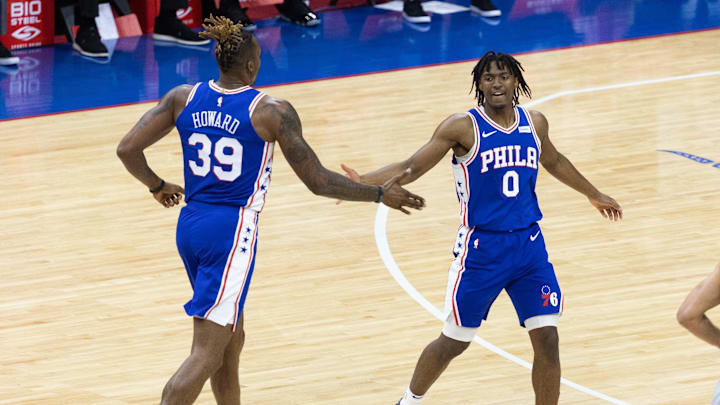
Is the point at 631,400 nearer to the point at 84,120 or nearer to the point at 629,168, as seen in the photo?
the point at 629,168

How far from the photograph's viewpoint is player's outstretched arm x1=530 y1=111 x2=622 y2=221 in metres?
5.52

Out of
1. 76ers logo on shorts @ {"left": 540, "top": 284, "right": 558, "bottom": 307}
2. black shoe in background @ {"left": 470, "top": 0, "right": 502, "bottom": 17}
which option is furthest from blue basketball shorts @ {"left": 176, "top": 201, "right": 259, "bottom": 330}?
black shoe in background @ {"left": 470, "top": 0, "right": 502, "bottom": 17}

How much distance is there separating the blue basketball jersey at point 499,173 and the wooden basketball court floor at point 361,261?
1125 millimetres

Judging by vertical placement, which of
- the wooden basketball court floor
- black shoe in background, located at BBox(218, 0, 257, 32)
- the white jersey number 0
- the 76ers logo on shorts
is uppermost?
the white jersey number 0

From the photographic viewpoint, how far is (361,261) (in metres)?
7.92

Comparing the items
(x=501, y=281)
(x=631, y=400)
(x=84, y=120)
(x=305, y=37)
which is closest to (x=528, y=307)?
(x=501, y=281)

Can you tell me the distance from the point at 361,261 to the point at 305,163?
2.83m

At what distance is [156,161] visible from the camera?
32.7 ft

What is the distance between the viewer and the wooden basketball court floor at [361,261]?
6.30 metres

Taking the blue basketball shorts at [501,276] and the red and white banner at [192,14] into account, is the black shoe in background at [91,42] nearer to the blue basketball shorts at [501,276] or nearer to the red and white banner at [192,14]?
the red and white banner at [192,14]

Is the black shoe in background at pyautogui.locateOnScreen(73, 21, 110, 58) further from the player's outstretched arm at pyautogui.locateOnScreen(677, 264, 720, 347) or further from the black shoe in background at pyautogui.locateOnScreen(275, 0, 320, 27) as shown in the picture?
the player's outstretched arm at pyautogui.locateOnScreen(677, 264, 720, 347)

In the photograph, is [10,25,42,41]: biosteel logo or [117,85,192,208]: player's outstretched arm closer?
[117,85,192,208]: player's outstretched arm

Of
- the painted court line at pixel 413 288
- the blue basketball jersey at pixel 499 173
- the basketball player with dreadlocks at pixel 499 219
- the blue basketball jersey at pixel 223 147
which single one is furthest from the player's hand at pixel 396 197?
the painted court line at pixel 413 288

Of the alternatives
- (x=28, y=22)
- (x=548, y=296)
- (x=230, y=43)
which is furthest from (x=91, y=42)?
(x=548, y=296)
